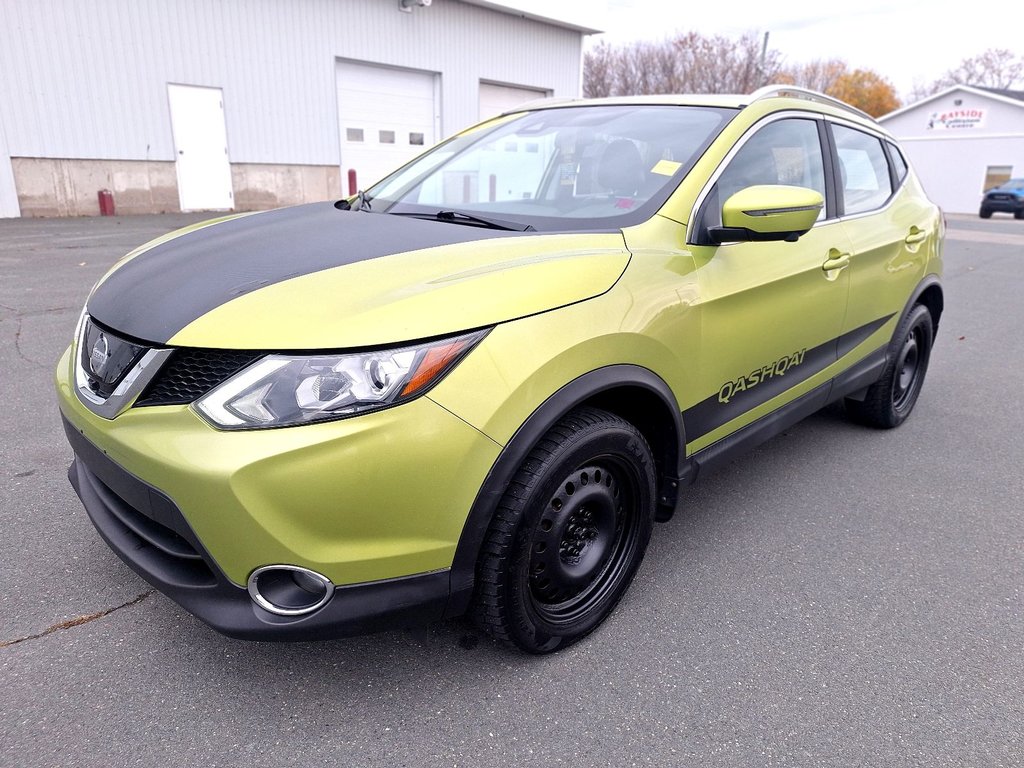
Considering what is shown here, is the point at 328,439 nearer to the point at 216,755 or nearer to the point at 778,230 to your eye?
the point at 216,755

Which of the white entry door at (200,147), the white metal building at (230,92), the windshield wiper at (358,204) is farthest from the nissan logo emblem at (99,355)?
the white entry door at (200,147)

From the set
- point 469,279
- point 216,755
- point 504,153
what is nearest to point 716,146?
point 504,153

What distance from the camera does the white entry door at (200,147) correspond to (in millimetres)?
14789

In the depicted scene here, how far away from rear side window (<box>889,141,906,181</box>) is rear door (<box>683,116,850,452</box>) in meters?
1.06

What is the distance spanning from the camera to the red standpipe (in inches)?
563

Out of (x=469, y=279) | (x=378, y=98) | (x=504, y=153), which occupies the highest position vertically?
(x=378, y=98)

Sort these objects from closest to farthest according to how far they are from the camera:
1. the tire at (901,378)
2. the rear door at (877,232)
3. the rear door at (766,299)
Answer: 1. the rear door at (766,299)
2. the rear door at (877,232)
3. the tire at (901,378)

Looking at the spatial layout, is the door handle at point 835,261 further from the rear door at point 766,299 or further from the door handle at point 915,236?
the door handle at point 915,236

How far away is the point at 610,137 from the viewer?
9.70 feet

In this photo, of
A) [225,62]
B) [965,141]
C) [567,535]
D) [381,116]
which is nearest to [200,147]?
[225,62]

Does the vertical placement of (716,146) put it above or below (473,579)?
above

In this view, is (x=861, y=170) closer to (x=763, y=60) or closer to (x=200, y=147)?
(x=200, y=147)

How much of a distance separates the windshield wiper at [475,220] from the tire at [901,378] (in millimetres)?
2544

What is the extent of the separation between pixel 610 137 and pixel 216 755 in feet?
8.26
